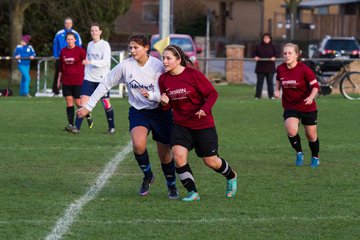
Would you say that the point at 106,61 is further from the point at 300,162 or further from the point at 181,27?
the point at 181,27

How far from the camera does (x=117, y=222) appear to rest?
8.23 m

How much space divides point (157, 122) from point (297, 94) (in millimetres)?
3291

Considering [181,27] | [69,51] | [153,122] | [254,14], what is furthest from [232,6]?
[153,122]

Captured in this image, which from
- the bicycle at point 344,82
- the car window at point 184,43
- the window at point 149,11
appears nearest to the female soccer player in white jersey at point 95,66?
the bicycle at point 344,82

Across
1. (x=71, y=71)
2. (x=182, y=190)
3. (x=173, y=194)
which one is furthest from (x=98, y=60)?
(x=173, y=194)

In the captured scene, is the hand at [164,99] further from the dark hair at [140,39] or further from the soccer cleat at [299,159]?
the soccer cleat at [299,159]

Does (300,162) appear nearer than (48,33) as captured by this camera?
Yes

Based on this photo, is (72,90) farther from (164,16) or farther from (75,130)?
(164,16)

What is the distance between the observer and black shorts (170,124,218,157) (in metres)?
9.20

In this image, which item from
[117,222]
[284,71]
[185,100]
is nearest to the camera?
[117,222]

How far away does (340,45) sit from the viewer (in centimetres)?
3544

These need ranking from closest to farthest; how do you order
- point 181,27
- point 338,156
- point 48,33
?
point 338,156 < point 48,33 < point 181,27

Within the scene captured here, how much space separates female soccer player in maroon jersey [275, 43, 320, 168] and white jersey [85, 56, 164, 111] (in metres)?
2.99

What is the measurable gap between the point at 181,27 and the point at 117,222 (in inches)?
2488
